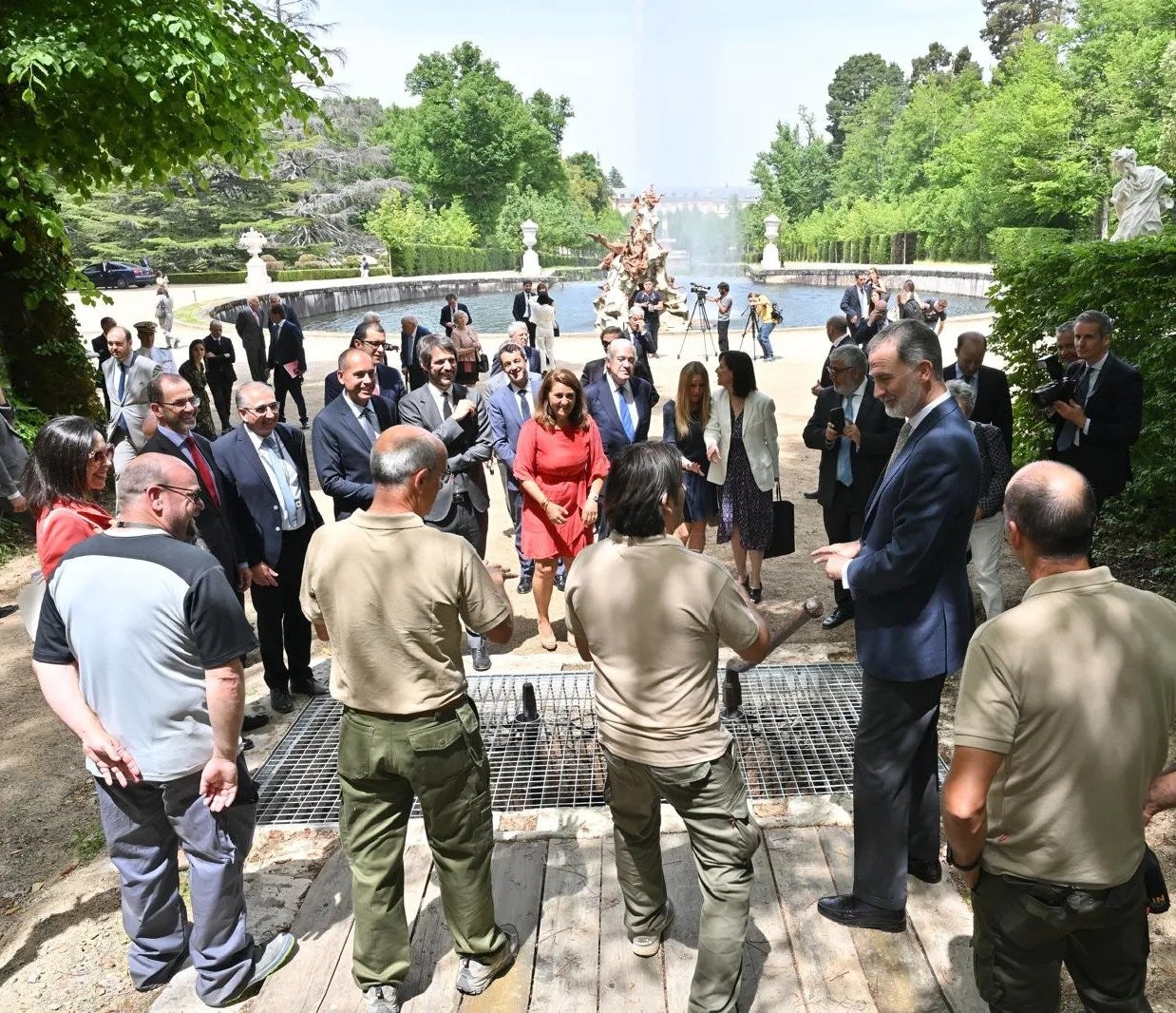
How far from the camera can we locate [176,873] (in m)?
3.13

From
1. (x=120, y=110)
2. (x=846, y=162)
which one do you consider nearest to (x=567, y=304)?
(x=120, y=110)

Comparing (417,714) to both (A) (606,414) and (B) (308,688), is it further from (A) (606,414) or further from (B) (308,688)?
(A) (606,414)

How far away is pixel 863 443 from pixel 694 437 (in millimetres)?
1280

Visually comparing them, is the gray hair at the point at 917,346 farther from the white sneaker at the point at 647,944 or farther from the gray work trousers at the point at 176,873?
the gray work trousers at the point at 176,873

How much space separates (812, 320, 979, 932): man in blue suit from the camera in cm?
286

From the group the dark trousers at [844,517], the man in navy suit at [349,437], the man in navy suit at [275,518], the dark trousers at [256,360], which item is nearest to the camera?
the man in navy suit at [275,518]

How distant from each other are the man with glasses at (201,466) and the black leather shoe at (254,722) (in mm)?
741

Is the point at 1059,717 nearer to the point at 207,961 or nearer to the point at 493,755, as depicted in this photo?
the point at 207,961

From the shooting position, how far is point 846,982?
2.96 m

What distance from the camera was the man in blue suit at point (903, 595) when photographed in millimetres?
2861

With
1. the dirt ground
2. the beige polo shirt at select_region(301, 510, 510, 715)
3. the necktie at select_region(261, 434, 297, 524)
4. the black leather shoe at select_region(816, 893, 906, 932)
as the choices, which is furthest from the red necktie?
the black leather shoe at select_region(816, 893, 906, 932)

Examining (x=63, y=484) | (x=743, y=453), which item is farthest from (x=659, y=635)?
(x=743, y=453)

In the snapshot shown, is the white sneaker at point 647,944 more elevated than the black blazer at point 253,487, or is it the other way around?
the black blazer at point 253,487

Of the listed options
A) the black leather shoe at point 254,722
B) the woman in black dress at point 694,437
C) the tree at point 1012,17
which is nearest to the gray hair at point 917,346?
the woman in black dress at point 694,437
